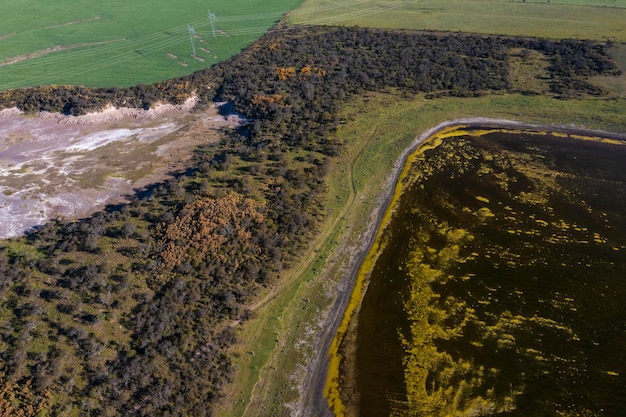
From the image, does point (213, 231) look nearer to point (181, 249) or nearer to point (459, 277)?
point (181, 249)

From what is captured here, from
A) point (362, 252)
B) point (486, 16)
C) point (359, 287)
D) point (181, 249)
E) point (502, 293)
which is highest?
point (486, 16)

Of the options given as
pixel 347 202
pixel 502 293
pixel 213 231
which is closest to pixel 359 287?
pixel 347 202

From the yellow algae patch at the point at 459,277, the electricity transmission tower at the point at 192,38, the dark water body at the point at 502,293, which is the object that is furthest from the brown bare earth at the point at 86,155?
the dark water body at the point at 502,293

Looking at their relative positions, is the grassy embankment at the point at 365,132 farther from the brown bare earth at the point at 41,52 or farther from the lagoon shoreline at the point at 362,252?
the brown bare earth at the point at 41,52

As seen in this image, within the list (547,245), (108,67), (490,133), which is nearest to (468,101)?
(490,133)

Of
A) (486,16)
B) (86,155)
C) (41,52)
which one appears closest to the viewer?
(86,155)

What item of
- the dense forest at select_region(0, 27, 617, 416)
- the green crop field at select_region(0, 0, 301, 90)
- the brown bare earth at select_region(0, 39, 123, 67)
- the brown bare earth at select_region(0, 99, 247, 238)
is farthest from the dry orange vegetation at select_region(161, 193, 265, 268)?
the brown bare earth at select_region(0, 39, 123, 67)

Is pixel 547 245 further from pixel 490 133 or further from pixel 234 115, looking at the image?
pixel 234 115
